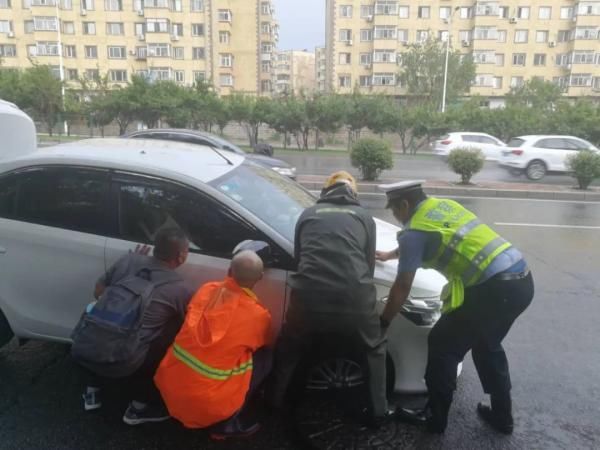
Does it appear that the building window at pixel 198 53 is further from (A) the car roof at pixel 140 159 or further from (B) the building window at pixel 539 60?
(A) the car roof at pixel 140 159

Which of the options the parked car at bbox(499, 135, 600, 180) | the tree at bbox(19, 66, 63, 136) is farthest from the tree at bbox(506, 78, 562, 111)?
the tree at bbox(19, 66, 63, 136)

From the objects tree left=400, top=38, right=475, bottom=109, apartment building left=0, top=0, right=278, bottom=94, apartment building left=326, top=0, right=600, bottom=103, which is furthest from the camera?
apartment building left=326, top=0, right=600, bottom=103

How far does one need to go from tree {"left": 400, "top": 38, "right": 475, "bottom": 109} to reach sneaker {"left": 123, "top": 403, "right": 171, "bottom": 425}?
51.6m

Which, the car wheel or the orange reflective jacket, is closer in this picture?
the orange reflective jacket

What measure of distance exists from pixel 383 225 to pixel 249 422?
2.00 metres

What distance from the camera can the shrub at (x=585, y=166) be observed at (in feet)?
43.8

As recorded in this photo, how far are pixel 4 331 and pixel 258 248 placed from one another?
6.77 ft

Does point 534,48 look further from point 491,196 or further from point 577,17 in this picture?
point 491,196

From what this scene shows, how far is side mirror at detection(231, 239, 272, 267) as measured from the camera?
268cm

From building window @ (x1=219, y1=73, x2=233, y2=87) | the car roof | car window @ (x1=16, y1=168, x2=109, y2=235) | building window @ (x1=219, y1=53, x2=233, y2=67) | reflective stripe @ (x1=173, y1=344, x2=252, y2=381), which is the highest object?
building window @ (x1=219, y1=53, x2=233, y2=67)

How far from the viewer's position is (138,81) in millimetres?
31812

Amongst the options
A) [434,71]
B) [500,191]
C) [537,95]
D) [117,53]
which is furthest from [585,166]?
[117,53]

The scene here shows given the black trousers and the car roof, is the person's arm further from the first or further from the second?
the car roof

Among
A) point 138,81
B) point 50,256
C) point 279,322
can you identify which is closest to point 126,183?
point 50,256
